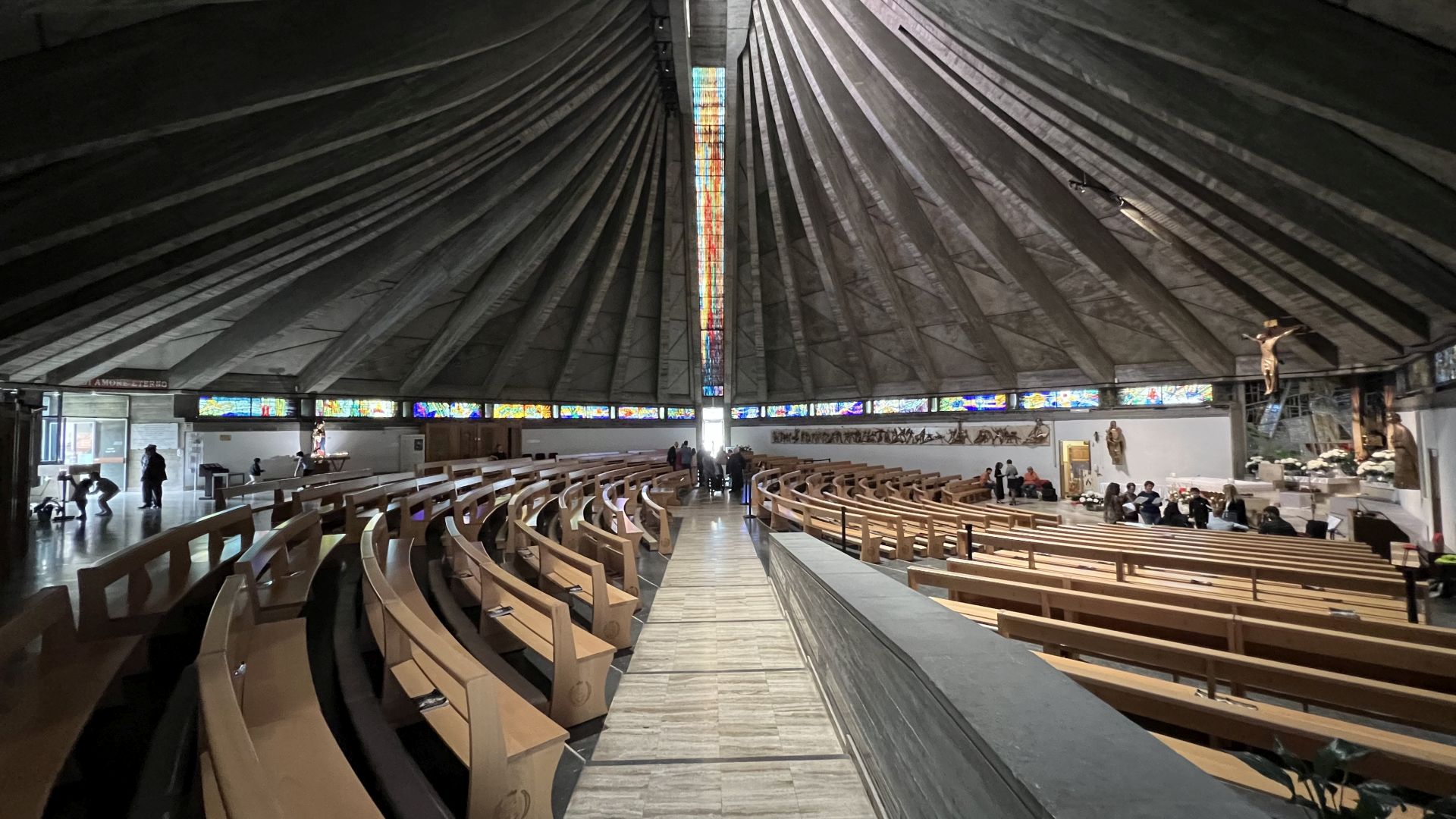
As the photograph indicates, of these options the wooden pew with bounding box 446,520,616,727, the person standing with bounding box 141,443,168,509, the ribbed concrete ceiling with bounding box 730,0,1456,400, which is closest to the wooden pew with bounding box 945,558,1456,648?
the wooden pew with bounding box 446,520,616,727

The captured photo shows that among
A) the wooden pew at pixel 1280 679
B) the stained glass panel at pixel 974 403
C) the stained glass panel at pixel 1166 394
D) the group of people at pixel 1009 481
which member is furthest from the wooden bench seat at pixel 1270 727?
the stained glass panel at pixel 974 403

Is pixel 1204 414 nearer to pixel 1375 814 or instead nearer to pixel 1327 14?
pixel 1327 14

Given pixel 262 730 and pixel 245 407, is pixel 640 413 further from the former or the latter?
pixel 262 730

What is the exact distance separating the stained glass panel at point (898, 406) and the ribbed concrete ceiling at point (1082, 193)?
0.43m

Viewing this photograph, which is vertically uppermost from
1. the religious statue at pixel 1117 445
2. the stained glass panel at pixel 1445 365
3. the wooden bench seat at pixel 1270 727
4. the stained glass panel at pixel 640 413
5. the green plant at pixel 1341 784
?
the stained glass panel at pixel 640 413

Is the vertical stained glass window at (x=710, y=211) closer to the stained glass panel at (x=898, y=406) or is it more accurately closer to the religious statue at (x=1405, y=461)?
the stained glass panel at (x=898, y=406)

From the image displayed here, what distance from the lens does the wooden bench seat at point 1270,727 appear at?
1826 mm

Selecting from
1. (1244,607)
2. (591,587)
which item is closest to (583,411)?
(591,587)

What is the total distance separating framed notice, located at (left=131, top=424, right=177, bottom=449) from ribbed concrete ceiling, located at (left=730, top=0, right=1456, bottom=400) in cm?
1484

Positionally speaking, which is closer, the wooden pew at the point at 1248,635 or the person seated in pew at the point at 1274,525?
the wooden pew at the point at 1248,635

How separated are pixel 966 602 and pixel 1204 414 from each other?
479 inches

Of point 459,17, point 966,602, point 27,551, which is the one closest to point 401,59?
point 459,17

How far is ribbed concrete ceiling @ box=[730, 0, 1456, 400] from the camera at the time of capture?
486 centimetres

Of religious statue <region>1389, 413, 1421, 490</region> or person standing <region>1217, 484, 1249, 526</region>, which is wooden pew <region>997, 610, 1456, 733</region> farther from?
religious statue <region>1389, 413, 1421, 490</region>
